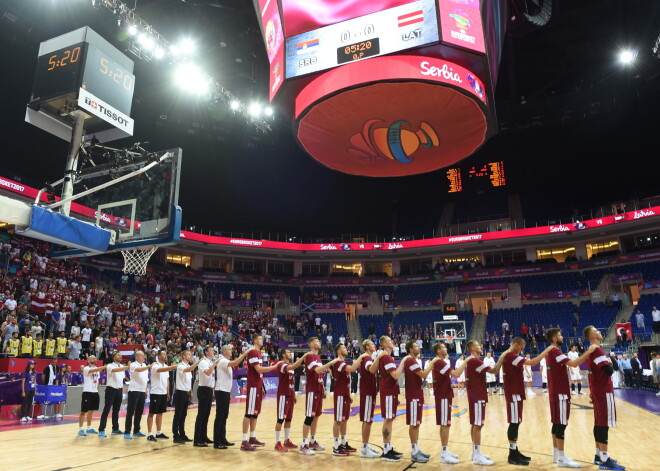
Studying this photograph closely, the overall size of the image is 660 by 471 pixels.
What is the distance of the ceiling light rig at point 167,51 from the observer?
56.4ft

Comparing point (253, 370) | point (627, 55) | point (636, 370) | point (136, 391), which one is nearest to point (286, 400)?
point (253, 370)

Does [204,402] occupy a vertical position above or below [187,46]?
below

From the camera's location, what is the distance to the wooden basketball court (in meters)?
6.70

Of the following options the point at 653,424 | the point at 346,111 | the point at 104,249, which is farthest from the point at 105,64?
the point at 653,424

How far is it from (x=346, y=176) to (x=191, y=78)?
65.3 ft

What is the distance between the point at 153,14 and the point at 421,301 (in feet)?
88.2

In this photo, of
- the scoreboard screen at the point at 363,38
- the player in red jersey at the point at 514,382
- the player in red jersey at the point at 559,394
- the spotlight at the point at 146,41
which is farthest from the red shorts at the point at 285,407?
the spotlight at the point at 146,41

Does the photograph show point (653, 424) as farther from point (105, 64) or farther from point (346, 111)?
point (105, 64)

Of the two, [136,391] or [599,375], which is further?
[136,391]

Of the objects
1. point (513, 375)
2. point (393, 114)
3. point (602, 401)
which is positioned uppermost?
point (393, 114)

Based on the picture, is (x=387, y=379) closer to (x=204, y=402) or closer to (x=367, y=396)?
(x=367, y=396)

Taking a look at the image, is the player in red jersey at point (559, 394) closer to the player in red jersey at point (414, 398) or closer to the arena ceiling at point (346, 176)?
the player in red jersey at point (414, 398)

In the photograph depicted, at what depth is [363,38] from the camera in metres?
10.4

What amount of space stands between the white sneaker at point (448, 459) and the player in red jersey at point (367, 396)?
1.08m
